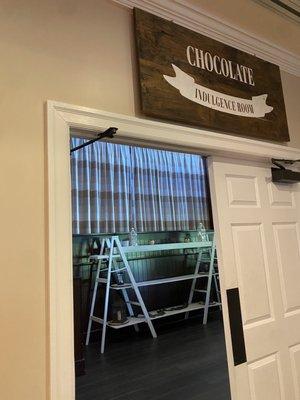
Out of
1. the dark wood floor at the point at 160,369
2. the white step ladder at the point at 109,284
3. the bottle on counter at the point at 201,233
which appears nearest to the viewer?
the dark wood floor at the point at 160,369

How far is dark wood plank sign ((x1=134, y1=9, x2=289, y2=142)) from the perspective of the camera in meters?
1.52

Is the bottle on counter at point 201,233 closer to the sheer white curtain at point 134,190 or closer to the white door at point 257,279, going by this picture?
the sheer white curtain at point 134,190

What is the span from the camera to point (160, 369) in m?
3.04

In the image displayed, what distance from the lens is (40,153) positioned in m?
1.17

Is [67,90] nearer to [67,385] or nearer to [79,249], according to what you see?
[67,385]

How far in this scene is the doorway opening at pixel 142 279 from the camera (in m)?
2.88

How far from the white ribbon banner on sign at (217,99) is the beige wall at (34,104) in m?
0.27

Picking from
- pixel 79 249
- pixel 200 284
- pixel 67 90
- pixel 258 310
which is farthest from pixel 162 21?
pixel 200 284

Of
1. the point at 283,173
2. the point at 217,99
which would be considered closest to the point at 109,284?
the point at 283,173

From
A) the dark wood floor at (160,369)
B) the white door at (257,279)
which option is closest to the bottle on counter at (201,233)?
the dark wood floor at (160,369)

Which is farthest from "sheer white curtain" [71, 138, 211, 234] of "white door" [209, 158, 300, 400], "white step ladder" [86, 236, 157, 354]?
"white door" [209, 158, 300, 400]

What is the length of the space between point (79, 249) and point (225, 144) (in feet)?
9.08

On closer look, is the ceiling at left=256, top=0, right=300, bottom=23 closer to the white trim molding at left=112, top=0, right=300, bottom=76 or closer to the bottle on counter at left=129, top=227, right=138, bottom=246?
the white trim molding at left=112, top=0, right=300, bottom=76

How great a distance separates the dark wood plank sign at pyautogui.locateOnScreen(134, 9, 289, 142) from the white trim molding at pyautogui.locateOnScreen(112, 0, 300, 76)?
0.04 metres
